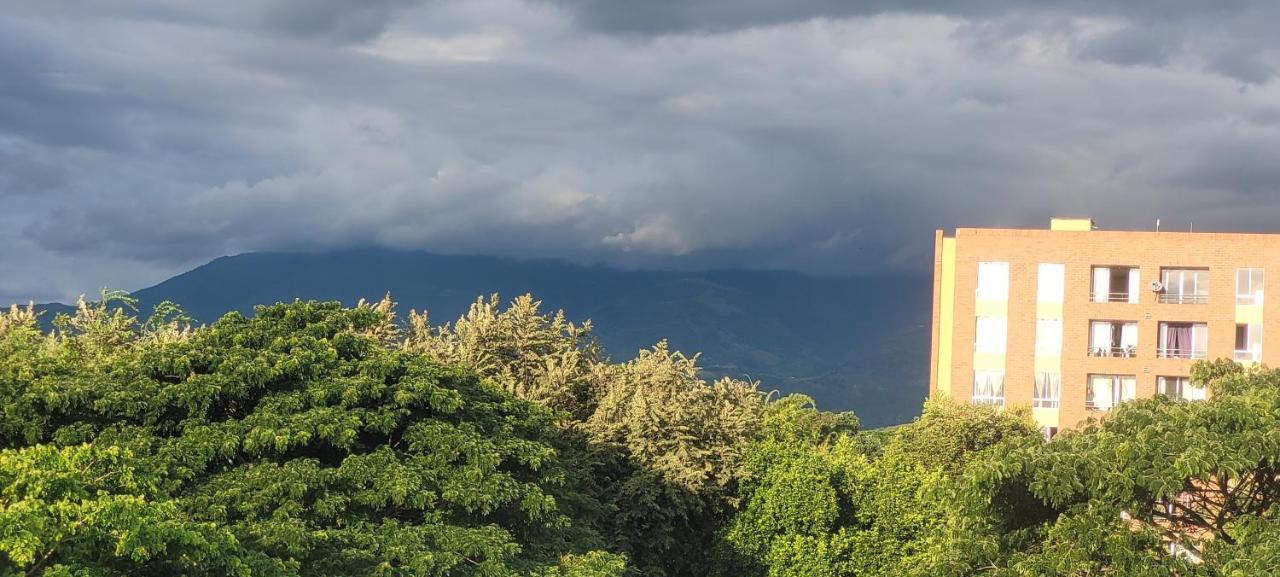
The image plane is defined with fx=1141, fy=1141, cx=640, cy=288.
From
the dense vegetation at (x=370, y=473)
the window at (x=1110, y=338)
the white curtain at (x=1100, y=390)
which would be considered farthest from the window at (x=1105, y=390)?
the dense vegetation at (x=370, y=473)

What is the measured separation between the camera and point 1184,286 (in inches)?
2290

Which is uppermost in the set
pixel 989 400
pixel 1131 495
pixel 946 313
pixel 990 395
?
pixel 946 313

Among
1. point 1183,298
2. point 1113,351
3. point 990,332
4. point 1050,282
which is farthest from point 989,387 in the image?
point 1183,298

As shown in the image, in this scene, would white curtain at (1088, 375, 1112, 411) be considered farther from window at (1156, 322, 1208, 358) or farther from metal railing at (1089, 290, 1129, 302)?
metal railing at (1089, 290, 1129, 302)

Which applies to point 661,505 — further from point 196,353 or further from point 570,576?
point 196,353

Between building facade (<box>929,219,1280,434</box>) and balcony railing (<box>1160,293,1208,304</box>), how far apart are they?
5 cm

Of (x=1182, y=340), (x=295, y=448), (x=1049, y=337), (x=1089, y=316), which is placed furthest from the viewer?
(x=1182, y=340)

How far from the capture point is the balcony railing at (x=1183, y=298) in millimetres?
57906

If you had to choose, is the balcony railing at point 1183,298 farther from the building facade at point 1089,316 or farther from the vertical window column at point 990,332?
the vertical window column at point 990,332

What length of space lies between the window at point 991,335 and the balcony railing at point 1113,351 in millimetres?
4621

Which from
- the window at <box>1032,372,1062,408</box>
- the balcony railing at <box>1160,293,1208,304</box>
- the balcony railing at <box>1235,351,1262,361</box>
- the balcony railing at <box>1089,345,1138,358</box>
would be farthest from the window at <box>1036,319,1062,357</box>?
the balcony railing at <box>1235,351,1262,361</box>

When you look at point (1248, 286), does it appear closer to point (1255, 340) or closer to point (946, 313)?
point (1255, 340)

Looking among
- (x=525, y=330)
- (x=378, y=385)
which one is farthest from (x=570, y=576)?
(x=525, y=330)

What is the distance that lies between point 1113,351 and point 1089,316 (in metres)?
2.36
